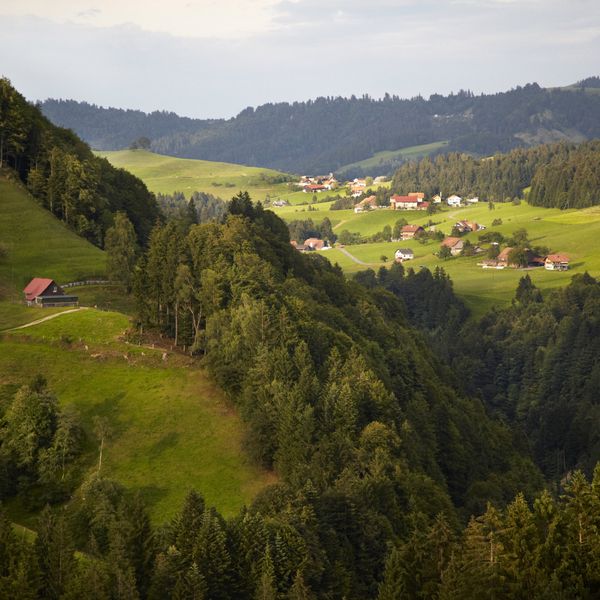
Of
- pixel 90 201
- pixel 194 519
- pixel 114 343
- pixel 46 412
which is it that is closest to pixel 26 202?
pixel 90 201

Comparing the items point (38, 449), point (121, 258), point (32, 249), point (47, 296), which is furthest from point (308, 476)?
point (32, 249)

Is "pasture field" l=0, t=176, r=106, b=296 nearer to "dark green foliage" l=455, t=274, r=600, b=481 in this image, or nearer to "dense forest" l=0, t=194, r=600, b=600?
"dense forest" l=0, t=194, r=600, b=600

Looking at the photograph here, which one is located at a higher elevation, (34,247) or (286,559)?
Result: (34,247)

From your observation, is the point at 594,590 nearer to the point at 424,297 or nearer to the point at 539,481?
the point at 539,481

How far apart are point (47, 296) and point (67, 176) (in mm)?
33954

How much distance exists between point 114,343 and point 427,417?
94.1 feet

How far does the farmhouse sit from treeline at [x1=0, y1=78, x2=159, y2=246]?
27.2 m

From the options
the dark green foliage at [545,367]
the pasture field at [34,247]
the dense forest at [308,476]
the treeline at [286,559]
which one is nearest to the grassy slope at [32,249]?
the pasture field at [34,247]

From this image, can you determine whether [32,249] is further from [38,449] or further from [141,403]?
[38,449]

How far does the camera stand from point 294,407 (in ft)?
199

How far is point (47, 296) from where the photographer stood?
85938mm

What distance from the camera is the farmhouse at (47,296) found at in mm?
85812

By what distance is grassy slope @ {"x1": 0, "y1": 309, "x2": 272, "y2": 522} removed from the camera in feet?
192

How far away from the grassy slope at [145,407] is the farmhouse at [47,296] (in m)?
7.22
